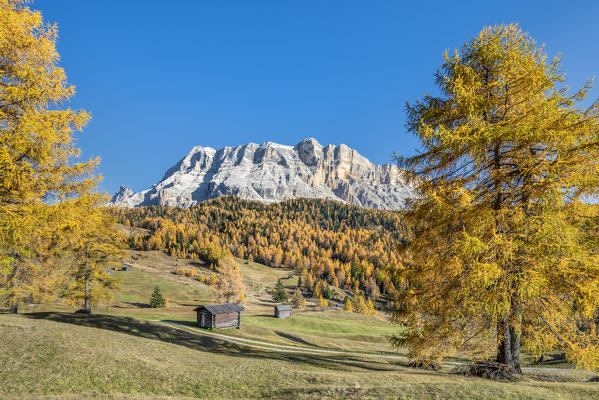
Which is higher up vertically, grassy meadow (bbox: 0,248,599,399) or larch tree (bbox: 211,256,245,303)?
grassy meadow (bbox: 0,248,599,399)

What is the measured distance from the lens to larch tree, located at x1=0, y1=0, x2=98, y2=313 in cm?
1084

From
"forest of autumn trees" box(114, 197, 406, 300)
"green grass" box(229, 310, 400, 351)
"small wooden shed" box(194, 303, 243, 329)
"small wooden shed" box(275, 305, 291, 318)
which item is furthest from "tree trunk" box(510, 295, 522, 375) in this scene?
"forest of autumn trees" box(114, 197, 406, 300)

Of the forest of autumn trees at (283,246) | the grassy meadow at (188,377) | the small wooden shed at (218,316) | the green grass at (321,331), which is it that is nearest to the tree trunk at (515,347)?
the grassy meadow at (188,377)

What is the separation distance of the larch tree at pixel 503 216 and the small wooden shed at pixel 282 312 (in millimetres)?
51989

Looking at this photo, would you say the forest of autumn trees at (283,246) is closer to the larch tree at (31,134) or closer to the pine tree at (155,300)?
the pine tree at (155,300)

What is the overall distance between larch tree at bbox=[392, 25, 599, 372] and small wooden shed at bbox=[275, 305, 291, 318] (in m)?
52.0

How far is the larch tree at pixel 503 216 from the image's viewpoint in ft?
29.9

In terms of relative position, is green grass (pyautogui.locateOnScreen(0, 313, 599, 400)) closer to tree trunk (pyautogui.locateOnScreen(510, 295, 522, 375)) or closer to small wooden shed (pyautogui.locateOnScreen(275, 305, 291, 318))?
tree trunk (pyautogui.locateOnScreen(510, 295, 522, 375))

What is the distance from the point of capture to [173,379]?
1167 centimetres

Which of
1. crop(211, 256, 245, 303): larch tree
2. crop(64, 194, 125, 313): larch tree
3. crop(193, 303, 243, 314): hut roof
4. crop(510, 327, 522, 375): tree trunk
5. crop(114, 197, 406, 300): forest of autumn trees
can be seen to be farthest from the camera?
crop(114, 197, 406, 300): forest of autumn trees

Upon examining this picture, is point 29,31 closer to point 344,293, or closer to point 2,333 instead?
point 2,333

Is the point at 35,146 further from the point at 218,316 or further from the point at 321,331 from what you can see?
the point at 321,331

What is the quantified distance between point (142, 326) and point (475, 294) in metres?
28.3

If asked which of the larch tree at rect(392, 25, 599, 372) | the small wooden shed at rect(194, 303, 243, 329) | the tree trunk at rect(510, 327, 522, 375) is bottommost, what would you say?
the small wooden shed at rect(194, 303, 243, 329)
